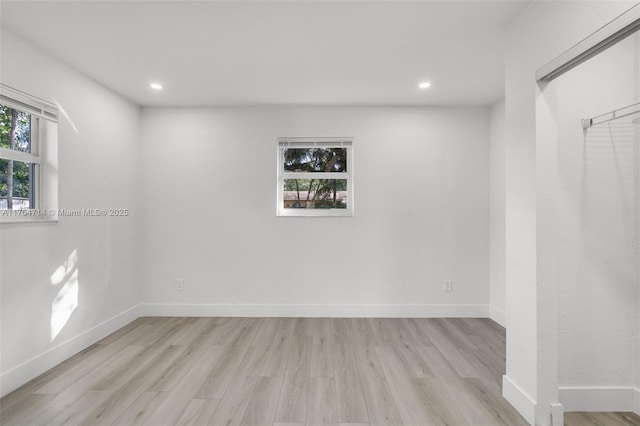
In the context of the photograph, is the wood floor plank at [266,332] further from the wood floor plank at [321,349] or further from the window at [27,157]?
the window at [27,157]

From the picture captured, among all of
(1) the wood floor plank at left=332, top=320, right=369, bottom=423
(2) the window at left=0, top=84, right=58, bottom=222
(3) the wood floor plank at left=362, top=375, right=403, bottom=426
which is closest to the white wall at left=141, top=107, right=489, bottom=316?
(1) the wood floor plank at left=332, top=320, right=369, bottom=423

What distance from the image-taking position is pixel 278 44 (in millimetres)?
2414

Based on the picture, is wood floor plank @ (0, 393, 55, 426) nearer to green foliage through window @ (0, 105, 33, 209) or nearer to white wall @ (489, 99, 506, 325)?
green foliage through window @ (0, 105, 33, 209)

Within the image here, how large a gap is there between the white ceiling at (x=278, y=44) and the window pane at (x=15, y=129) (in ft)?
1.87

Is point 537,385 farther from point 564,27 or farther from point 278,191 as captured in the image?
point 278,191

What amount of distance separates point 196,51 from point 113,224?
2.10m

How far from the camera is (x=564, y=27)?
164cm

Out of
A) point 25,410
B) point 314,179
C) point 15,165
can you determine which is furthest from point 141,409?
point 314,179

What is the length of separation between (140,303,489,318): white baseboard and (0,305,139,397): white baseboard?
0.49 metres

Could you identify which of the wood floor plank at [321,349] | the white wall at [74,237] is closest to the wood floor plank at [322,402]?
the wood floor plank at [321,349]

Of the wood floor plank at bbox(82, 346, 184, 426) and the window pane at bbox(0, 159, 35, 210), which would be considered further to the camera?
the window pane at bbox(0, 159, 35, 210)

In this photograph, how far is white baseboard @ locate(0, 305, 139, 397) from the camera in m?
2.23

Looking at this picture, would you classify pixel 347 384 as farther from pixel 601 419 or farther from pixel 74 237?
pixel 74 237

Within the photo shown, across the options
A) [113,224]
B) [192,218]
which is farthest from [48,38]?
[192,218]
